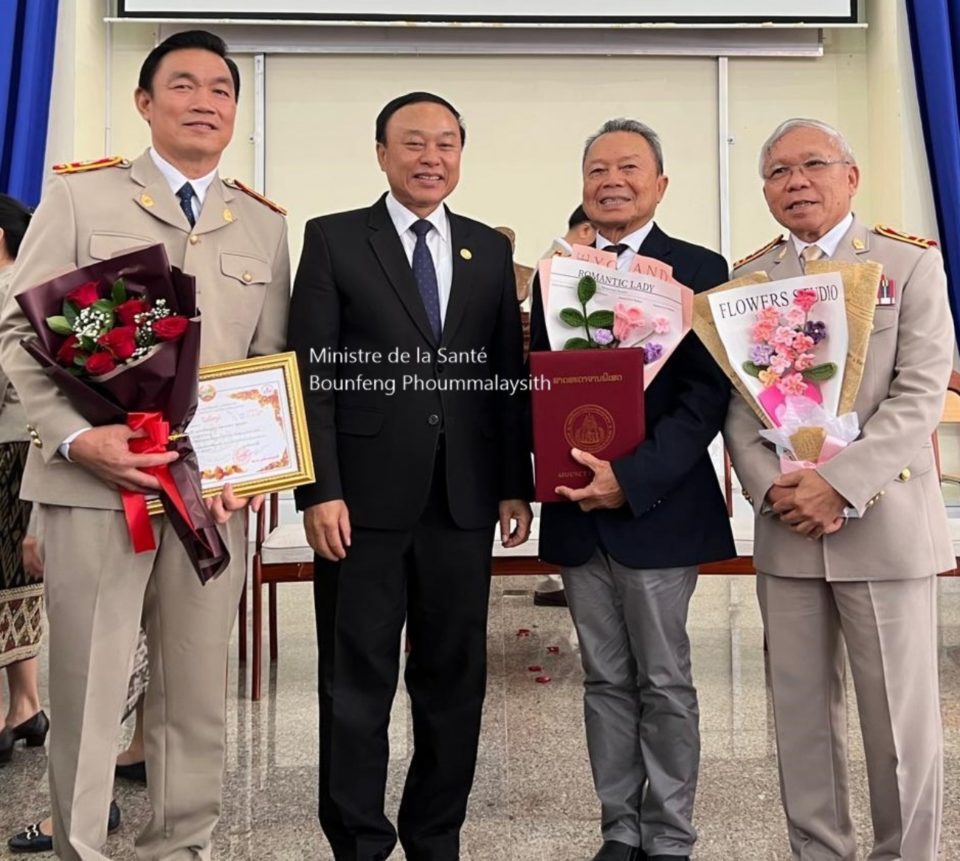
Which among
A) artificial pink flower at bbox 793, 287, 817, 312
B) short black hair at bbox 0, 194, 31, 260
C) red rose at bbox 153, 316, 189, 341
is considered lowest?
red rose at bbox 153, 316, 189, 341

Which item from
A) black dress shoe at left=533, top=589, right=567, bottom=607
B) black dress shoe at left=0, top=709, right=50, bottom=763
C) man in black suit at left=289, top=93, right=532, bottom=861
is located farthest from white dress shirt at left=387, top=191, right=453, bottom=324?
black dress shoe at left=533, top=589, right=567, bottom=607

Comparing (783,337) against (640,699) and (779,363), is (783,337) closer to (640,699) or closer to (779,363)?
(779,363)

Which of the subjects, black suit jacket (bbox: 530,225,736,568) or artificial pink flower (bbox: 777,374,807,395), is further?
black suit jacket (bbox: 530,225,736,568)

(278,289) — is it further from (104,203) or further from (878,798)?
(878,798)

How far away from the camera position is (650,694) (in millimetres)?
1973

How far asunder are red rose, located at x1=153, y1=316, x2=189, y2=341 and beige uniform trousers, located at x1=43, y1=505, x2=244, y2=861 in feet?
1.18

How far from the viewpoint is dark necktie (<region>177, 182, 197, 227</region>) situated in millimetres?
1890

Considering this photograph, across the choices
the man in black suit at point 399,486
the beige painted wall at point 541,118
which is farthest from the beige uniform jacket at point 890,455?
the beige painted wall at point 541,118

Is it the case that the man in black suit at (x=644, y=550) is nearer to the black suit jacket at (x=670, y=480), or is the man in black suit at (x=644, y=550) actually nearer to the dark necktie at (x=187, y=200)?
the black suit jacket at (x=670, y=480)

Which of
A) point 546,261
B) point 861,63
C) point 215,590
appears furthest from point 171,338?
point 861,63

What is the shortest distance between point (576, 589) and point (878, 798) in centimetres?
68

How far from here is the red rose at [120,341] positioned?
1.59 m

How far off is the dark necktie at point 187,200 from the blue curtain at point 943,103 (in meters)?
4.25

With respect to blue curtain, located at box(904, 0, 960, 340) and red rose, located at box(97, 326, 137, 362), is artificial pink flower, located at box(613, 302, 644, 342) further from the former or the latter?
blue curtain, located at box(904, 0, 960, 340)
